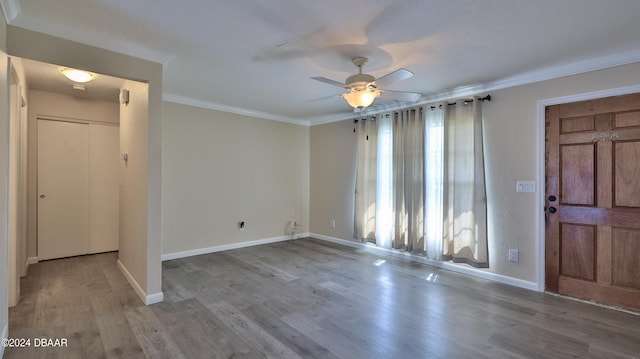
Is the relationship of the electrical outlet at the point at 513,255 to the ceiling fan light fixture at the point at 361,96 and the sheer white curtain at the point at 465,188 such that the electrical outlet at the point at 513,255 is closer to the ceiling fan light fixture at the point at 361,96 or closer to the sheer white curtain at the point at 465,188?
the sheer white curtain at the point at 465,188

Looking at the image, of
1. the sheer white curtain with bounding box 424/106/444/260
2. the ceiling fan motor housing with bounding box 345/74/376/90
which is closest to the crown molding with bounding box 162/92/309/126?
the sheer white curtain with bounding box 424/106/444/260

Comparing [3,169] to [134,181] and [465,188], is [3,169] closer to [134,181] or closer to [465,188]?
[134,181]

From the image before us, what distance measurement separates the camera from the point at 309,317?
2576 mm

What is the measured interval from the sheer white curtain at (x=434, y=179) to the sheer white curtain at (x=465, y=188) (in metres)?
0.10

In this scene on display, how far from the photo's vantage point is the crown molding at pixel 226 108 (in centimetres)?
430

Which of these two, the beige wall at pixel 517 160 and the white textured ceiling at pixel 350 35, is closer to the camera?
the white textured ceiling at pixel 350 35

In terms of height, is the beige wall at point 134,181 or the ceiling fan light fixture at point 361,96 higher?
the ceiling fan light fixture at point 361,96

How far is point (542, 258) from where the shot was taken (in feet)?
10.5

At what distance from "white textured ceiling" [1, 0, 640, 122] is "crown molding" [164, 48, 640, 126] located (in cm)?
2

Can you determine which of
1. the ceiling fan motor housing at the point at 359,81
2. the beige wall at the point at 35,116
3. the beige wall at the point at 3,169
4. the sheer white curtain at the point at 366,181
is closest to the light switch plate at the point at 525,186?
the sheer white curtain at the point at 366,181

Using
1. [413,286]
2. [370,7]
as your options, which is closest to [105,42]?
[370,7]

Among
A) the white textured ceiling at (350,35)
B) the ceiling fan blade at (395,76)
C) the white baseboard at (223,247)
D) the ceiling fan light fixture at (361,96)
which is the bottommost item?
the white baseboard at (223,247)

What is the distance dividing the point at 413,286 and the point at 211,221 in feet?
10.4

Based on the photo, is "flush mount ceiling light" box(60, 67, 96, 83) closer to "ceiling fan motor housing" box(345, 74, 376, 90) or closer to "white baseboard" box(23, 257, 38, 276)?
"white baseboard" box(23, 257, 38, 276)
